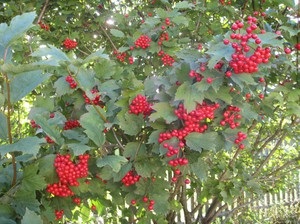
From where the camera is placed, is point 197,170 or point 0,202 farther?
point 197,170

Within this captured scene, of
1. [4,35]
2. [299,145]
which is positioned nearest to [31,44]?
[4,35]

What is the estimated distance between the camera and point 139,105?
172cm

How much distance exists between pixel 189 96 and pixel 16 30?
73 cm

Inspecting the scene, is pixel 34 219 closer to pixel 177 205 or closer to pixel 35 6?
pixel 177 205

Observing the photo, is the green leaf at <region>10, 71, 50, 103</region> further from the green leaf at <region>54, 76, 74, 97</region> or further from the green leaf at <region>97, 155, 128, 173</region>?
the green leaf at <region>54, 76, 74, 97</region>

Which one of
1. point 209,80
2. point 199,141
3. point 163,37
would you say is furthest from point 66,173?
point 163,37

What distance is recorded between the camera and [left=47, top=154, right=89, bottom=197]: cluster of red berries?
1.57 metres

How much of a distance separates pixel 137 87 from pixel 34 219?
2.72 feet

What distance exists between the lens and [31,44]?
2791mm

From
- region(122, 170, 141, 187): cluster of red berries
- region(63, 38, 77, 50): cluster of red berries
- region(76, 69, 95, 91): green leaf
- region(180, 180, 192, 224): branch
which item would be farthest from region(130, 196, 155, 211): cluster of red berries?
region(63, 38, 77, 50): cluster of red berries

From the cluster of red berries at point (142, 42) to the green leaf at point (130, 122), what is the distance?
1.09 meters

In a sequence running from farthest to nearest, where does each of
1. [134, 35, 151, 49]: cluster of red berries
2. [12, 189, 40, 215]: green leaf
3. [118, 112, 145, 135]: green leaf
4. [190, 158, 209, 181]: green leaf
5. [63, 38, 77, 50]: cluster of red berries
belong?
1. [63, 38, 77, 50]: cluster of red berries
2. [134, 35, 151, 49]: cluster of red berries
3. [190, 158, 209, 181]: green leaf
4. [118, 112, 145, 135]: green leaf
5. [12, 189, 40, 215]: green leaf

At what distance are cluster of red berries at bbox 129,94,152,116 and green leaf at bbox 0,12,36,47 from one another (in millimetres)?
675

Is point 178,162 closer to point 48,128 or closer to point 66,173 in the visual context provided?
point 66,173
